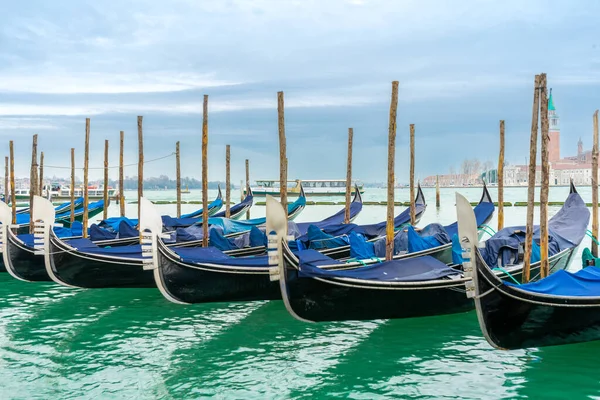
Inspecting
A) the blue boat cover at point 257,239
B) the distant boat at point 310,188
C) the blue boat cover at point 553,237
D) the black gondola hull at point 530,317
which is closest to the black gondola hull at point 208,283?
the blue boat cover at point 257,239

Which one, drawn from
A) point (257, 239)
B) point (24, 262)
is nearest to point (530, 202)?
point (257, 239)

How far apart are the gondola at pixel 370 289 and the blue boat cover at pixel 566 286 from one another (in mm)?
1089

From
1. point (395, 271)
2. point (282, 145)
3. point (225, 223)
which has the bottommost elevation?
point (395, 271)

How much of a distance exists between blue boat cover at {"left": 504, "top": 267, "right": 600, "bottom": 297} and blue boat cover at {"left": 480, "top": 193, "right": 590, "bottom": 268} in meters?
1.74

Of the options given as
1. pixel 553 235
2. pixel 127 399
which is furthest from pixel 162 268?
pixel 553 235

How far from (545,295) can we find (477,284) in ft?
2.17

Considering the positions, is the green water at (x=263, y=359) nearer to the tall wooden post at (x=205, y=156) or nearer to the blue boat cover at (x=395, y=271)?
the blue boat cover at (x=395, y=271)

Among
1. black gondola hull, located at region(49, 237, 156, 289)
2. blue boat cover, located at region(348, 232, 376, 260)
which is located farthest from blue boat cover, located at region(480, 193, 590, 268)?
black gondola hull, located at region(49, 237, 156, 289)

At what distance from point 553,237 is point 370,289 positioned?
3120mm

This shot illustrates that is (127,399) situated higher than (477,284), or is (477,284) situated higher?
(477,284)

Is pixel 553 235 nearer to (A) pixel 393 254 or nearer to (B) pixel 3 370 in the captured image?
(A) pixel 393 254

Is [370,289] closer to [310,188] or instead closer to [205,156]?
[205,156]

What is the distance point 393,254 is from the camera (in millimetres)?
8461

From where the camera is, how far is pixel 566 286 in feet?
18.3
